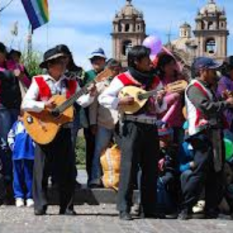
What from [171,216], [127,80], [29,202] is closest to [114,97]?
[127,80]

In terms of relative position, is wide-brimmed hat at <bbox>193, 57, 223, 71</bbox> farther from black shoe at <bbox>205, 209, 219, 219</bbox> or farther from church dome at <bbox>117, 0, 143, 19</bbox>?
church dome at <bbox>117, 0, 143, 19</bbox>

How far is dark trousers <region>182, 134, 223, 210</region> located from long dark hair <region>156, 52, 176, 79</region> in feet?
4.10

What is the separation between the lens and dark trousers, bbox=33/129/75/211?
9688 mm

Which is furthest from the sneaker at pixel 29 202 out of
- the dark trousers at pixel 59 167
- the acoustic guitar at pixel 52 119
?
the acoustic guitar at pixel 52 119

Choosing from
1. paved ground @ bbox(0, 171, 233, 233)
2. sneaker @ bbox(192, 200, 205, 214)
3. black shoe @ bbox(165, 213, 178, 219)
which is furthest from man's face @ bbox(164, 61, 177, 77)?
paved ground @ bbox(0, 171, 233, 233)

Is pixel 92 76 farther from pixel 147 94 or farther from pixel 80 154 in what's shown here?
pixel 80 154

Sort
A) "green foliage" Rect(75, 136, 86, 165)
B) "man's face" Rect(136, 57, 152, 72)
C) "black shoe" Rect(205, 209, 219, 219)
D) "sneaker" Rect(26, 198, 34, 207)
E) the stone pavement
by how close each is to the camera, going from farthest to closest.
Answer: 1. "green foliage" Rect(75, 136, 86, 165)
2. "sneaker" Rect(26, 198, 34, 207)
3. "black shoe" Rect(205, 209, 219, 219)
4. "man's face" Rect(136, 57, 152, 72)
5. the stone pavement

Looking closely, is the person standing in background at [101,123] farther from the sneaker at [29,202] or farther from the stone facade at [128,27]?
the stone facade at [128,27]

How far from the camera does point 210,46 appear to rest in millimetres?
149000

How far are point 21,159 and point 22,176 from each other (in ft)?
0.77

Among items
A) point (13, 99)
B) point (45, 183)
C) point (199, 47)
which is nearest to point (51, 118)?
point (45, 183)

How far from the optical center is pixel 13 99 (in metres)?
11.0

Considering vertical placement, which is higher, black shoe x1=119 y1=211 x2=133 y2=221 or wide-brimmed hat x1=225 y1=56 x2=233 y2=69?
wide-brimmed hat x1=225 y1=56 x2=233 y2=69

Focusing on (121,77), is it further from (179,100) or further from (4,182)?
(4,182)
